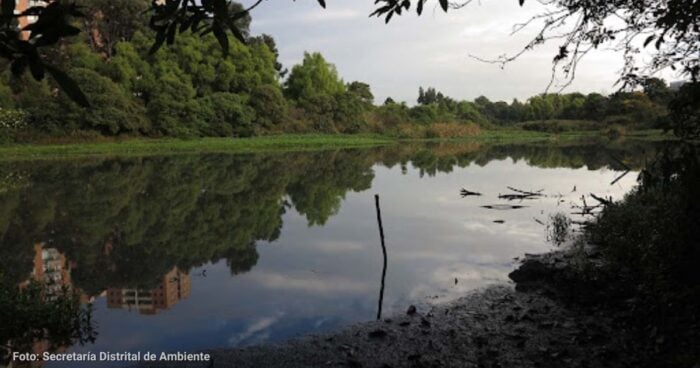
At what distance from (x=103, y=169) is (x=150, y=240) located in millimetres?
13046

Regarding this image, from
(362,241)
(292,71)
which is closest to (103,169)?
(362,241)

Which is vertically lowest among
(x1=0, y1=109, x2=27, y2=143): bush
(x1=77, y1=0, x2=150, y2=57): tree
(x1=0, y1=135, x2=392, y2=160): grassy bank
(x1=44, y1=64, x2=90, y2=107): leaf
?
(x1=0, y1=135, x2=392, y2=160): grassy bank

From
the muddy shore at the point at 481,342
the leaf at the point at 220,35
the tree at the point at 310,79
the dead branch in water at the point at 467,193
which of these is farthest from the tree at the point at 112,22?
the leaf at the point at 220,35

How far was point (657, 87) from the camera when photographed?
473 centimetres

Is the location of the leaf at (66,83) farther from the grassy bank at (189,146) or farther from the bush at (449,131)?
the bush at (449,131)

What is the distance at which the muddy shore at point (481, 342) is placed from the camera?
4367 mm

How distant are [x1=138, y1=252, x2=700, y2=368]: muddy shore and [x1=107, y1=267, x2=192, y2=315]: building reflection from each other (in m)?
2.30

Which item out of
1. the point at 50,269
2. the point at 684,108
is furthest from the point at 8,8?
the point at 50,269

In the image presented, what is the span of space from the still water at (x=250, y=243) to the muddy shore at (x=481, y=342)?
81cm

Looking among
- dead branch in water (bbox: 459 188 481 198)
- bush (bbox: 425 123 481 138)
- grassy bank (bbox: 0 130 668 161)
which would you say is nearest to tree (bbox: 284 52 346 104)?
grassy bank (bbox: 0 130 668 161)

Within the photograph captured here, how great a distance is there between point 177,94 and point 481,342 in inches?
1280

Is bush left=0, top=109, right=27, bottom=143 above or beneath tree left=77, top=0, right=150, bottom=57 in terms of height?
beneath

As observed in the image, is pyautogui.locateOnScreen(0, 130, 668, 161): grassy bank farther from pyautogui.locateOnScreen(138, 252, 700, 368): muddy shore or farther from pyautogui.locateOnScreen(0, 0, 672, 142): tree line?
pyautogui.locateOnScreen(138, 252, 700, 368): muddy shore

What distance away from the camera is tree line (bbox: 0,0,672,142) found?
2900 centimetres
